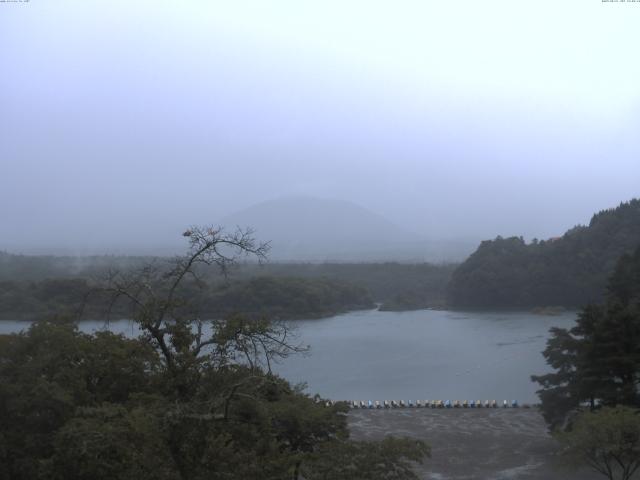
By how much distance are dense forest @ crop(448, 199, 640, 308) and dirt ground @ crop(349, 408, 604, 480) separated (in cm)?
2067

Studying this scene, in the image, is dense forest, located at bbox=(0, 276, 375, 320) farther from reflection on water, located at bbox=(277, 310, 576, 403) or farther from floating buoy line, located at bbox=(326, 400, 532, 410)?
floating buoy line, located at bbox=(326, 400, 532, 410)

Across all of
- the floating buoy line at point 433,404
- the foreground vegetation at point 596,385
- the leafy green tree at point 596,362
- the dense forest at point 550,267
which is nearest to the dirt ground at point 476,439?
the floating buoy line at point 433,404

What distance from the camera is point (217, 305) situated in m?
27.2

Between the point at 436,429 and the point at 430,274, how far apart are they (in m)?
36.6

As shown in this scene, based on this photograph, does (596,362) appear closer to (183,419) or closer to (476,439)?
(476,439)

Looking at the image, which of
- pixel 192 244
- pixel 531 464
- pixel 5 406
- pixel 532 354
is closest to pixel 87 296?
pixel 192 244

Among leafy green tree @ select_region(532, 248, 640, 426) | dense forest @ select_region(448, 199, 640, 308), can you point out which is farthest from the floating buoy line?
dense forest @ select_region(448, 199, 640, 308)

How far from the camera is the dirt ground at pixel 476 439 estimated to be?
9602 mm

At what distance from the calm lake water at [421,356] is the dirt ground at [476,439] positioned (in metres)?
2.40

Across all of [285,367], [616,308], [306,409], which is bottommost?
[285,367]

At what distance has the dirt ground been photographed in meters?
9.60

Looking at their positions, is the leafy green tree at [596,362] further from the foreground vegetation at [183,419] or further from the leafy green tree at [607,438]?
the foreground vegetation at [183,419]

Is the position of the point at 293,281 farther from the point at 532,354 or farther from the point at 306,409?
the point at 306,409

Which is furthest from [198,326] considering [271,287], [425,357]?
[271,287]
